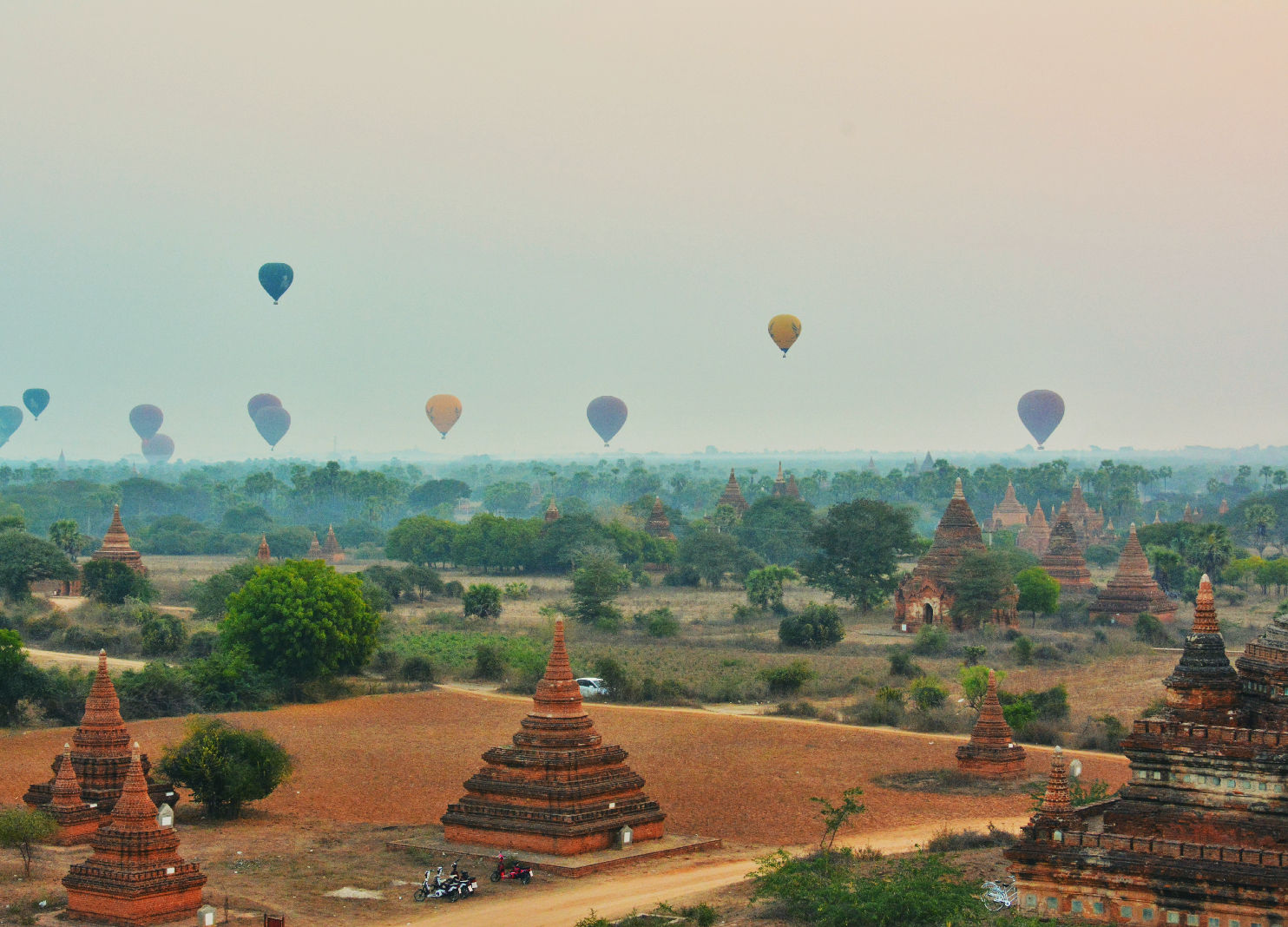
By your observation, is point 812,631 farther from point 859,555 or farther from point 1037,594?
point 859,555

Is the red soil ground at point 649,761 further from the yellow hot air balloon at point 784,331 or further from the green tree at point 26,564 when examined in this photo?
the yellow hot air balloon at point 784,331

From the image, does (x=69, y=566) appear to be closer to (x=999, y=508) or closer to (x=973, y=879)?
(x=973, y=879)

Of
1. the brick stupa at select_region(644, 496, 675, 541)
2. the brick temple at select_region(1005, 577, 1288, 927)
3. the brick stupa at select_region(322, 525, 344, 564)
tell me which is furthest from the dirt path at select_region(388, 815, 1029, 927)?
the brick stupa at select_region(322, 525, 344, 564)

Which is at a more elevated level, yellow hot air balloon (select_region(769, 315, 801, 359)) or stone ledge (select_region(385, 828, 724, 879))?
yellow hot air balloon (select_region(769, 315, 801, 359))

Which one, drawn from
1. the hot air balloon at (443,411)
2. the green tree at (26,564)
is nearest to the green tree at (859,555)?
the green tree at (26,564)

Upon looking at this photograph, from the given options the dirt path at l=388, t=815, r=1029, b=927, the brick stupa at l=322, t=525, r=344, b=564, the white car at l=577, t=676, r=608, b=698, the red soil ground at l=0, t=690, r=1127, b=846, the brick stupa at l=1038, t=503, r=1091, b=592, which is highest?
the brick stupa at l=1038, t=503, r=1091, b=592

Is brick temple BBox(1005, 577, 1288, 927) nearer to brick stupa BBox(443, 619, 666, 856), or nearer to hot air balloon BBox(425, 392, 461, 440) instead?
brick stupa BBox(443, 619, 666, 856)
